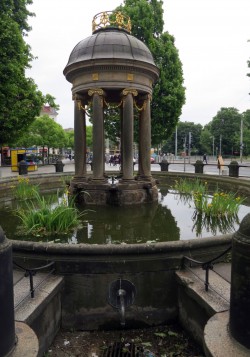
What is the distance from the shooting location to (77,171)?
11305 millimetres

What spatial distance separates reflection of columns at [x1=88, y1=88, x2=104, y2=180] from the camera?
10.1m

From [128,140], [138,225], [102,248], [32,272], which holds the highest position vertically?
[128,140]

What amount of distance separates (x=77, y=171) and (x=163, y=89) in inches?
601

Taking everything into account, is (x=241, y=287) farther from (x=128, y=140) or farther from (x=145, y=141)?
(x=145, y=141)

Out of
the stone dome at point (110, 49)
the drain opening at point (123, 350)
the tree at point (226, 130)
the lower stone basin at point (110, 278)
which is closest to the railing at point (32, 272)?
the lower stone basin at point (110, 278)

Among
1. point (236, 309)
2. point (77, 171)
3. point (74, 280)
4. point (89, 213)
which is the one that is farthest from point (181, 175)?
point (236, 309)

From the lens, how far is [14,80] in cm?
1716

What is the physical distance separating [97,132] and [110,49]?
2.60 meters

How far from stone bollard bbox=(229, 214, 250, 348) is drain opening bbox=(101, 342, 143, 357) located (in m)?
1.67

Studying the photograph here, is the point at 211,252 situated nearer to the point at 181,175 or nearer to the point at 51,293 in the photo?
the point at 51,293

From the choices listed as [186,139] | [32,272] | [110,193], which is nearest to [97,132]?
[110,193]

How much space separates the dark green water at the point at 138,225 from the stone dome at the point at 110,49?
185 inches

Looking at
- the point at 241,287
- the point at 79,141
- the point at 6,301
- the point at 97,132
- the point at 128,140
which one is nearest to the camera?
the point at 6,301

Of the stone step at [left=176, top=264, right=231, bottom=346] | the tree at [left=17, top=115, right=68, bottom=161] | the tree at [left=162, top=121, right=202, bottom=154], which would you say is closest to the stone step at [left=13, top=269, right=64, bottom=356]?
the stone step at [left=176, top=264, right=231, bottom=346]
